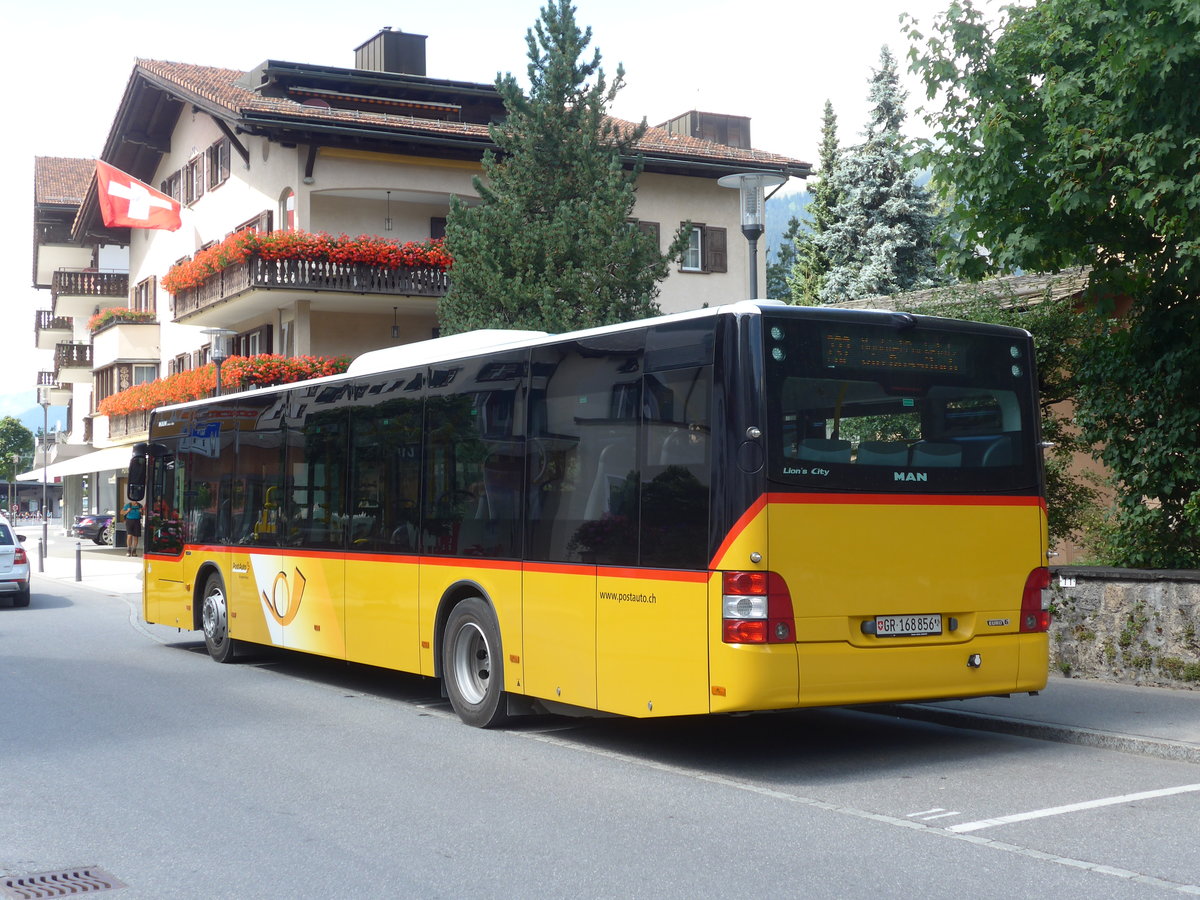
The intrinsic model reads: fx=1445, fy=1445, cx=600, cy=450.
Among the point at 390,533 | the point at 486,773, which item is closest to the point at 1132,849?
the point at 486,773

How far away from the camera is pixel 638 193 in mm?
37719

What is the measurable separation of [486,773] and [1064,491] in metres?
8.18

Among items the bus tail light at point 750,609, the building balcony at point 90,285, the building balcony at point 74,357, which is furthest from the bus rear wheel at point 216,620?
the building balcony at point 74,357

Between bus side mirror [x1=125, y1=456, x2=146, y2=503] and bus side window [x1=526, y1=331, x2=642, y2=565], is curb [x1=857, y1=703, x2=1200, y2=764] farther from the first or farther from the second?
bus side mirror [x1=125, y1=456, x2=146, y2=503]

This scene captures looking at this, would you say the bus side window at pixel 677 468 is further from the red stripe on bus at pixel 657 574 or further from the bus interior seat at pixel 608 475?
the bus interior seat at pixel 608 475

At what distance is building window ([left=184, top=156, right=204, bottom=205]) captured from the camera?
139 ft

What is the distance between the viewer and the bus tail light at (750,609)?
27.7 ft

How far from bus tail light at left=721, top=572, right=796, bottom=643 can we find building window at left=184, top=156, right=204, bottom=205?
36.9 meters

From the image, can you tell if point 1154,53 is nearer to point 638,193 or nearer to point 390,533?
point 390,533

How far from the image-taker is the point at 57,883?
6.28m

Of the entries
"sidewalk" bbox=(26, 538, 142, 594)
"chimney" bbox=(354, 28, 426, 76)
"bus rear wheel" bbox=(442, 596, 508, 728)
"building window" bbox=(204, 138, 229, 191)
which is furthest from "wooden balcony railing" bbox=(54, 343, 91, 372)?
"bus rear wheel" bbox=(442, 596, 508, 728)

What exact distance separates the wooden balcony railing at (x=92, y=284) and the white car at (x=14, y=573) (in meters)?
38.9

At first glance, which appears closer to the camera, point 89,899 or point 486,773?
point 89,899

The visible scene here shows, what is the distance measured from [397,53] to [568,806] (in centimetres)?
3717
